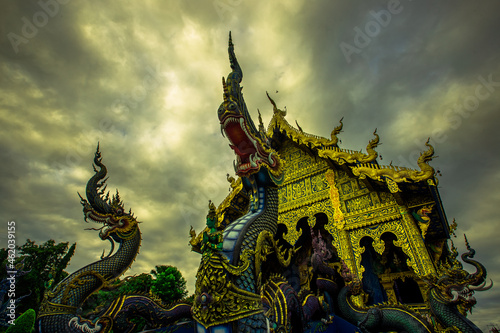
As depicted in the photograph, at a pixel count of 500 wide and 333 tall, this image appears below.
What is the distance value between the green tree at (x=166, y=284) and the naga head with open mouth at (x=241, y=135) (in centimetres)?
1643

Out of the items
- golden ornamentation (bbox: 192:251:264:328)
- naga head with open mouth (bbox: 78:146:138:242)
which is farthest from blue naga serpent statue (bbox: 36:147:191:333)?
golden ornamentation (bbox: 192:251:264:328)

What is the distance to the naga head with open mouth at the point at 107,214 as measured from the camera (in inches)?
205

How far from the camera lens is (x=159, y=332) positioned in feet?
12.3

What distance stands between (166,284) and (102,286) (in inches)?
579

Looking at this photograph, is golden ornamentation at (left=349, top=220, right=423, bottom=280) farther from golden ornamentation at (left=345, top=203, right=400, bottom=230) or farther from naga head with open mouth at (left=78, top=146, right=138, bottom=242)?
naga head with open mouth at (left=78, top=146, right=138, bottom=242)

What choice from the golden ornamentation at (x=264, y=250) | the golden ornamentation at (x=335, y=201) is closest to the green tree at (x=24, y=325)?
the golden ornamentation at (x=264, y=250)

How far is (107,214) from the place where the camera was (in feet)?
17.5

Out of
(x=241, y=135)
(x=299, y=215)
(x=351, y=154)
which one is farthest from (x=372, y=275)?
(x=241, y=135)

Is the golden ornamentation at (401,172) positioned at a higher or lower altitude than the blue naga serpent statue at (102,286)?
higher

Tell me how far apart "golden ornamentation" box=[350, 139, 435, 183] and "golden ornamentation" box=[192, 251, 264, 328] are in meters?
4.84

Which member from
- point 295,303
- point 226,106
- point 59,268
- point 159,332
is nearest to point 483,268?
point 295,303

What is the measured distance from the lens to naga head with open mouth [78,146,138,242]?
5.21 m

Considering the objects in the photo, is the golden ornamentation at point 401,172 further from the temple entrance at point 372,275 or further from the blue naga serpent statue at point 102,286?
the blue naga serpent statue at point 102,286

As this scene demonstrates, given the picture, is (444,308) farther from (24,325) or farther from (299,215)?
(24,325)
